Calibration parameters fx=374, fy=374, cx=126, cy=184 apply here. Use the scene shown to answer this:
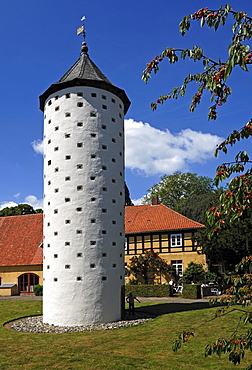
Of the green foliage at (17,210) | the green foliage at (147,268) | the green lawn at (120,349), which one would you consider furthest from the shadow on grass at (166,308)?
the green foliage at (17,210)

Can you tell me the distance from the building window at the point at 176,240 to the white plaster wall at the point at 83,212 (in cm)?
1650

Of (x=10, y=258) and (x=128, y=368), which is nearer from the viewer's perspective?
(x=128, y=368)

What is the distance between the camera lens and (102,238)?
18891mm

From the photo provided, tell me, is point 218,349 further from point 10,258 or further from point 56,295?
point 10,258

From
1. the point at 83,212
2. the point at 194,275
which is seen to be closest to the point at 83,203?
the point at 83,212

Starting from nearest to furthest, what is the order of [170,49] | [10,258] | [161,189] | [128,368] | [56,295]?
1. [170,49]
2. [128,368]
3. [56,295]
4. [10,258]
5. [161,189]

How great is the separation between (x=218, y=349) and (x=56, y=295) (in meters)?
15.7

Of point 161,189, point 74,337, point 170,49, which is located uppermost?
point 161,189

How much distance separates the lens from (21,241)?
39.8 meters

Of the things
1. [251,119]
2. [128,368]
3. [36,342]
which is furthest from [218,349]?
[36,342]

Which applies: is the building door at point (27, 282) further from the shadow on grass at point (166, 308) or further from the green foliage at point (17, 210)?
the green foliage at point (17, 210)

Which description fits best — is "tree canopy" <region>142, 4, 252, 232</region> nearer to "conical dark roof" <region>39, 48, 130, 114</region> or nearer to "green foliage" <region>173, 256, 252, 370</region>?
"green foliage" <region>173, 256, 252, 370</region>

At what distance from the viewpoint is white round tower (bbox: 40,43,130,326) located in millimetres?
18344

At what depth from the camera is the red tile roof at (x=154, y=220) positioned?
36.3 m
